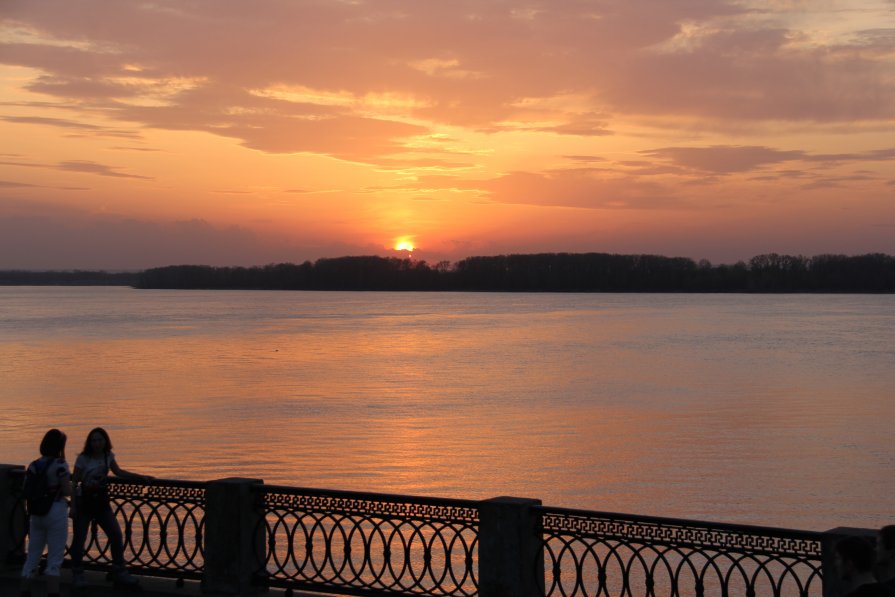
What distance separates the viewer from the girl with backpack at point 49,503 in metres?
9.05

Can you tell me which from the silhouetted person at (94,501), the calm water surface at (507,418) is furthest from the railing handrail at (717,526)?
the calm water surface at (507,418)

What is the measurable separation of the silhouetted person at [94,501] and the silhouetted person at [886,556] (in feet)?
21.9

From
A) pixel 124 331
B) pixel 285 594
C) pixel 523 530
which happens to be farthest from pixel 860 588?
pixel 124 331

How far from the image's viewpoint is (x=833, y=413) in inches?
1642

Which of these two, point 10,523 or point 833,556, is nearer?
point 833,556

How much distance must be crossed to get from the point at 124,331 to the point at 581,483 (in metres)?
86.6

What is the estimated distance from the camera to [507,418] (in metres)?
39.7

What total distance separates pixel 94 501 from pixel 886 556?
708 centimetres

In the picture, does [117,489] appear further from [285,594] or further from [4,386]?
[4,386]

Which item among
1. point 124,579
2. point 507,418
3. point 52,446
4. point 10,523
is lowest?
point 507,418

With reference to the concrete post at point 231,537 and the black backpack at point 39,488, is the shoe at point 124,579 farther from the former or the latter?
the black backpack at point 39,488

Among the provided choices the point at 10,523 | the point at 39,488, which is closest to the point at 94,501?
the point at 39,488

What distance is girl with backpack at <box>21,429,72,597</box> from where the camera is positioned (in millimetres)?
9047

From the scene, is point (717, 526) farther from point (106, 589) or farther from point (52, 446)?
point (106, 589)
